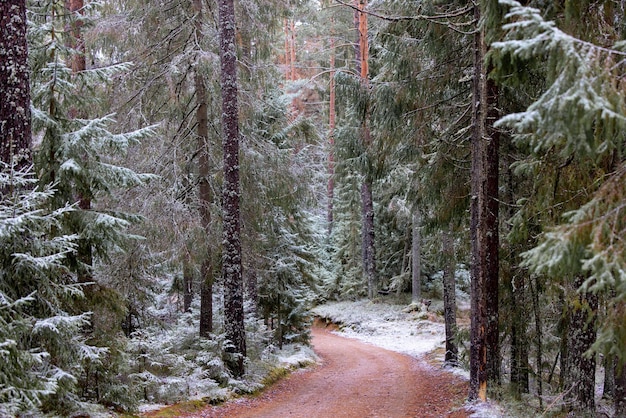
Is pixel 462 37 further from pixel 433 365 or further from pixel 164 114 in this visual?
pixel 433 365

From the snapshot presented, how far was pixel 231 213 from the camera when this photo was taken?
1023cm

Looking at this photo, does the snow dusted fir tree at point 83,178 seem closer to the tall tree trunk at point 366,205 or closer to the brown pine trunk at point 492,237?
the brown pine trunk at point 492,237

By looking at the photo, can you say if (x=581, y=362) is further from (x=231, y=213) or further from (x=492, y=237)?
A: (x=231, y=213)

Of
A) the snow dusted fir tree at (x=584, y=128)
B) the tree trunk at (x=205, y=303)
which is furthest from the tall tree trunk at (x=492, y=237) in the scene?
the tree trunk at (x=205, y=303)

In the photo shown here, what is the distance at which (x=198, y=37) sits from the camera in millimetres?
11250

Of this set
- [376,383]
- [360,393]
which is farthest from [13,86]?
[376,383]

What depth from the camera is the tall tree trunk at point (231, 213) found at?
1009 cm

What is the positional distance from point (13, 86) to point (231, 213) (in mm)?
4975

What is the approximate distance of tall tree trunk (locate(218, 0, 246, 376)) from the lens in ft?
33.1

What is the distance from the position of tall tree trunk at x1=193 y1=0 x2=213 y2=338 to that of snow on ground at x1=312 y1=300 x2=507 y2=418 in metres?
7.84

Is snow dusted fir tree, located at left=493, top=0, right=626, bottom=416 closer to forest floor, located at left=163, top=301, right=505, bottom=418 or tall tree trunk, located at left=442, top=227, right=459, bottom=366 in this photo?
forest floor, located at left=163, top=301, right=505, bottom=418

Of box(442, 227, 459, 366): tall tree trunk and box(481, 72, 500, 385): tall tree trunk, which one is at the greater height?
box(481, 72, 500, 385): tall tree trunk

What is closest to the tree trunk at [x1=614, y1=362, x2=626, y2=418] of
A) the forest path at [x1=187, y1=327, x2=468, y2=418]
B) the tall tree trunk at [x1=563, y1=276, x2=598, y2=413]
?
the tall tree trunk at [x1=563, y1=276, x2=598, y2=413]

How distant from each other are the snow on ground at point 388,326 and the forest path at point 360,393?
2.51 metres
